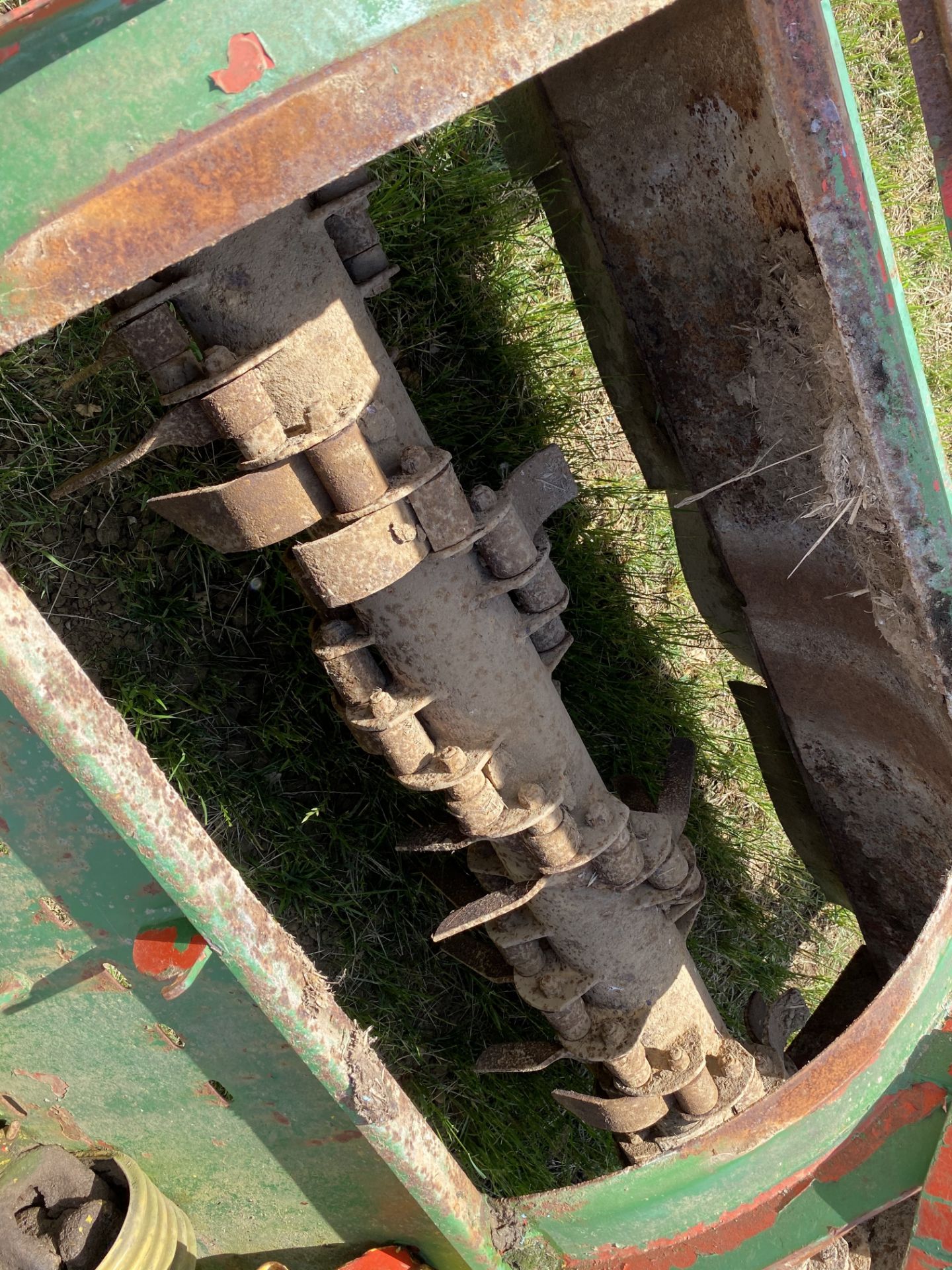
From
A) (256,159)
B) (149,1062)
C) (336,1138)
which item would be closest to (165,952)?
(149,1062)

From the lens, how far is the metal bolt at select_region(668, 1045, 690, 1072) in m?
2.08

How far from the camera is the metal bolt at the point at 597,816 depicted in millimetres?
1893

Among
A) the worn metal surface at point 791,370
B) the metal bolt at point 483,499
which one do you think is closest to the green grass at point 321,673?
the worn metal surface at point 791,370

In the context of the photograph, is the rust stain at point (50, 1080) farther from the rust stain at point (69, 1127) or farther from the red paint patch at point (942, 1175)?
the red paint patch at point (942, 1175)

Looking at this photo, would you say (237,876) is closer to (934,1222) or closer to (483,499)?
(483,499)

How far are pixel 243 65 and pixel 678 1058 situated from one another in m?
1.82

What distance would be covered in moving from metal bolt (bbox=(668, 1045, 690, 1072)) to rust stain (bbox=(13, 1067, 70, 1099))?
1.08 meters

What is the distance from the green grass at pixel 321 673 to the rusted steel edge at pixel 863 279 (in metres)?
1.05

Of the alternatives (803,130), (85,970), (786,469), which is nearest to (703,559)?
(786,469)

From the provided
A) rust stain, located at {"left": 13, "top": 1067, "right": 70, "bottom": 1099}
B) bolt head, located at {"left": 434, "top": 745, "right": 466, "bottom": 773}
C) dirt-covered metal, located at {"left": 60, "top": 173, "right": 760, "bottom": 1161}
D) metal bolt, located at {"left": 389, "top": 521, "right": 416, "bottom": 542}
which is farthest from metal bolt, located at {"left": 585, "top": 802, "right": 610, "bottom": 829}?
rust stain, located at {"left": 13, "top": 1067, "right": 70, "bottom": 1099}

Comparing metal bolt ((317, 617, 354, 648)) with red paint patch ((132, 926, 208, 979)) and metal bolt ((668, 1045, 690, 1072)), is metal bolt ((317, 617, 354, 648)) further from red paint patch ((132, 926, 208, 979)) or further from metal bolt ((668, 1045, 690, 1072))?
metal bolt ((668, 1045, 690, 1072))

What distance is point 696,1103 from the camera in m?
2.12

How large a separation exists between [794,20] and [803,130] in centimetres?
12

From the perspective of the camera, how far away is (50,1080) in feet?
5.44
